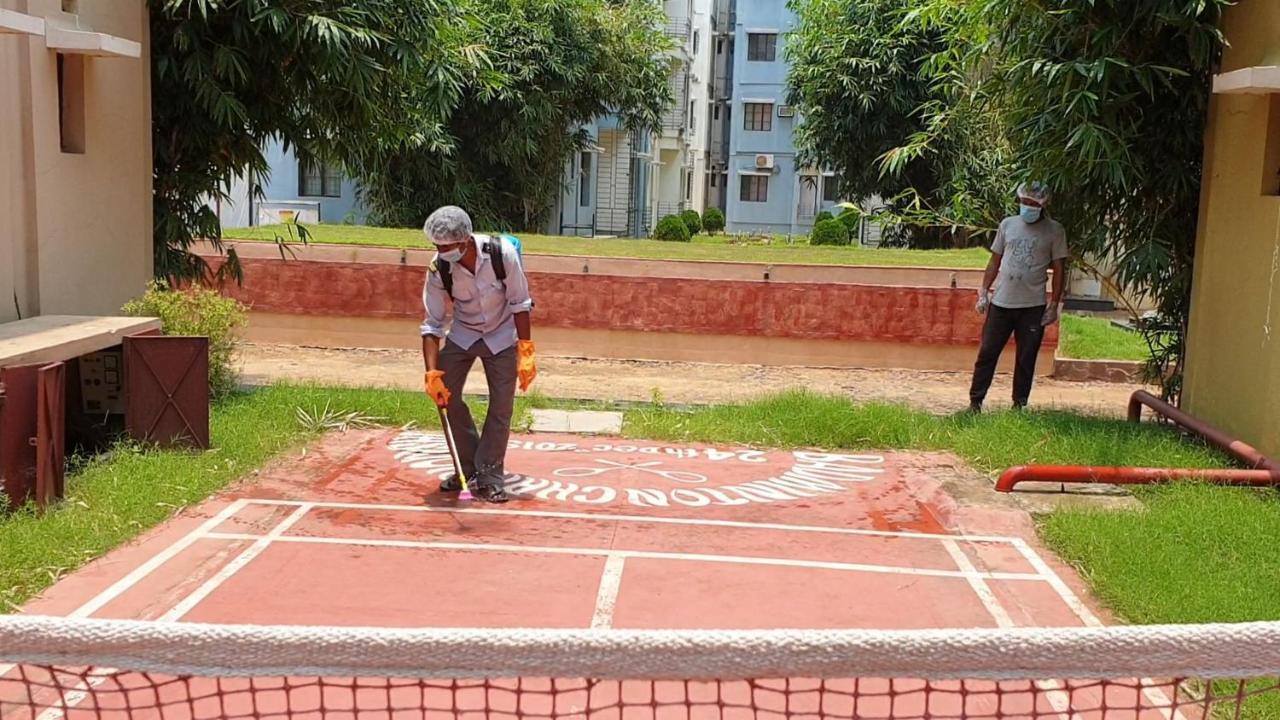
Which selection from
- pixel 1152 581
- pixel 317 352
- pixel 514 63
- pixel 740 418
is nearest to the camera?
pixel 1152 581

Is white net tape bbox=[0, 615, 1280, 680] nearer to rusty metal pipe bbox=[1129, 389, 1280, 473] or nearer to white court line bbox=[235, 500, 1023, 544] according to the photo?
white court line bbox=[235, 500, 1023, 544]

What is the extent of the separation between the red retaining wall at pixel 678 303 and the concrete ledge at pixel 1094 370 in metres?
1.04

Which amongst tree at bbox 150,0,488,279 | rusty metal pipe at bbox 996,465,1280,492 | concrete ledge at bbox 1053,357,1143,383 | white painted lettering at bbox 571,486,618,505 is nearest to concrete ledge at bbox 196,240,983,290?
concrete ledge at bbox 1053,357,1143,383

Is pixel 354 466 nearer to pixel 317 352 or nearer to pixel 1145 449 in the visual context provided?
pixel 1145 449

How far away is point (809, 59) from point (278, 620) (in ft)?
85.1

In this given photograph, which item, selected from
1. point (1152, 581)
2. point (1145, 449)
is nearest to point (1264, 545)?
point (1152, 581)

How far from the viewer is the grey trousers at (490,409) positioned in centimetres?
759

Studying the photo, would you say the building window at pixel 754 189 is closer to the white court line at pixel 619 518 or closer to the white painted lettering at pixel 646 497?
the white painted lettering at pixel 646 497

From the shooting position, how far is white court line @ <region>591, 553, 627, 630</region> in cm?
553

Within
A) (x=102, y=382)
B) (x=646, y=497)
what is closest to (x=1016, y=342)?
(x=646, y=497)

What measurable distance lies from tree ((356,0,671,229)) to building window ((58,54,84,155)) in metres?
17.4

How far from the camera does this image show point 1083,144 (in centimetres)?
921

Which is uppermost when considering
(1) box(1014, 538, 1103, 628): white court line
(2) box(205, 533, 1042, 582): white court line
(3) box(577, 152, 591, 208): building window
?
(3) box(577, 152, 591, 208): building window

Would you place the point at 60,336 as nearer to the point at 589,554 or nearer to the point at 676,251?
the point at 589,554
